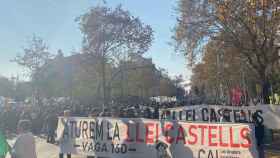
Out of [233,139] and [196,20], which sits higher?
[196,20]

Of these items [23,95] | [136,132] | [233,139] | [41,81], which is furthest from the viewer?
[23,95]

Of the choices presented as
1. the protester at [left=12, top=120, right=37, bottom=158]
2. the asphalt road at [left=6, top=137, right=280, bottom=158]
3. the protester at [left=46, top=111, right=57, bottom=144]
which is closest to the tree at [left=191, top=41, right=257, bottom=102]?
the protester at [left=46, top=111, right=57, bottom=144]

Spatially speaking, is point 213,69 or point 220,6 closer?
point 220,6

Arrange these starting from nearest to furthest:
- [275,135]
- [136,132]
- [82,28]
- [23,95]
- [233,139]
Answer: [233,139] → [136,132] → [275,135] → [82,28] → [23,95]

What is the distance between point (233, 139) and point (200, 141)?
78cm

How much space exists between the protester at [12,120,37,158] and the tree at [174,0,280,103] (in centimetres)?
1094

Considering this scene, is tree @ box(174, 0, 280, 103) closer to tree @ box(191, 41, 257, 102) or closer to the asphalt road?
tree @ box(191, 41, 257, 102)

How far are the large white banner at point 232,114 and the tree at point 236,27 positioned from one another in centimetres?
469

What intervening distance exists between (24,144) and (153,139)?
3.55 meters

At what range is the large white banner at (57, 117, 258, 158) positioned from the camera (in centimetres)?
877

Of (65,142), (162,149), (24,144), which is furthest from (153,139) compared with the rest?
(24,144)

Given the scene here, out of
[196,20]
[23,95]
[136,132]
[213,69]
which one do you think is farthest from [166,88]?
[136,132]

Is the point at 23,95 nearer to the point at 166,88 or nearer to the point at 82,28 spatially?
the point at 166,88

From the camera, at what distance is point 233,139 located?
8758 millimetres
